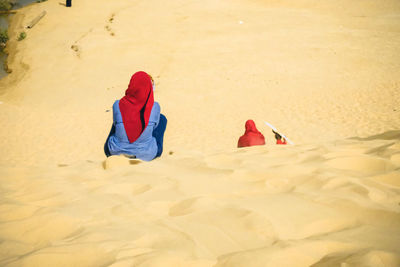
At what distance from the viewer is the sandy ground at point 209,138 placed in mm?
1333

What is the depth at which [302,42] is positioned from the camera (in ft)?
42.9

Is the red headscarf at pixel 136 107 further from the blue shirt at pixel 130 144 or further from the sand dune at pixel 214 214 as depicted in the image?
the sand dune at pixel 214 214

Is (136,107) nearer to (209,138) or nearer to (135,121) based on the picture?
(135,121)

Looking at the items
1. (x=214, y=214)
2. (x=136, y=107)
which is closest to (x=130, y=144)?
(x=136, y=107)

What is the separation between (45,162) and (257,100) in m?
5.89

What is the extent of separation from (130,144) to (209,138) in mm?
2710

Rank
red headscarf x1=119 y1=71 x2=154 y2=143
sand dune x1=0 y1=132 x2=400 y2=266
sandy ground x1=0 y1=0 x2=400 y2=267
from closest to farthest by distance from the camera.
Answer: sand dune x1=0 y1=132 x2=400 y2=266
sandy ground x1=0 y1=0 x2=400 y2=267
red headscarf x1=119 y1=71 x2=154 y2=143

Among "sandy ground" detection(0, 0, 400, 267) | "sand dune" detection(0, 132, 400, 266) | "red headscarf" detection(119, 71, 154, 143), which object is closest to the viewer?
"sand dune" detection(0, 132, 400, 266)

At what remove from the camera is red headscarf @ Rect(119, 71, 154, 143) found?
3.97 metres

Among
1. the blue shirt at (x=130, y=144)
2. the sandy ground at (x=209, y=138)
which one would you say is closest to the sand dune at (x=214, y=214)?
the sandy ground at (x=209, y=138)

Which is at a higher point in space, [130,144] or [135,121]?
[135,121]

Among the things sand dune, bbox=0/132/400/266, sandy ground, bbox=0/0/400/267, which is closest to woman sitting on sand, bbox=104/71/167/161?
sandy ground, bbox=0/0/400/267

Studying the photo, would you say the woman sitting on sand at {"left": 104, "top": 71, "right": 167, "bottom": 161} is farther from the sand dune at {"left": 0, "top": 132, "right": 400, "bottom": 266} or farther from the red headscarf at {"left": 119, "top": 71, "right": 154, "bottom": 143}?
the sand dune at {"left": 0, "top": 132, "right": 400, "bottom": 266}

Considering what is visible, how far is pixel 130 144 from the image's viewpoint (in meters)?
4.02
